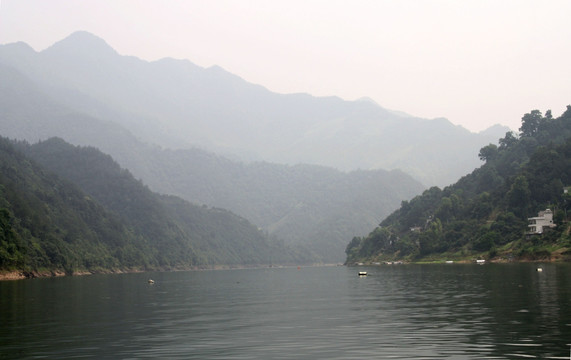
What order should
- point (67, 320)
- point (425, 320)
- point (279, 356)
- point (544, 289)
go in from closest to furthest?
1. point (279, 356)
2. point (425, 320)
3. point (67, 320)
4. point (544, 289)

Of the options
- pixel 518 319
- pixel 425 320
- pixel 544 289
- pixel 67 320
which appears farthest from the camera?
pixel 544 289

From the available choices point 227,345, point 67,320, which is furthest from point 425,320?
point 67,320

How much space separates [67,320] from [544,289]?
58702 mm

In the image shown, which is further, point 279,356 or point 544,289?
point 544,289

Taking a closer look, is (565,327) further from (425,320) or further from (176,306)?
(176,306)

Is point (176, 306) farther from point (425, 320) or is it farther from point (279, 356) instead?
point (279, 356)

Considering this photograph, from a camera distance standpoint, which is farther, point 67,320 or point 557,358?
point 67,320

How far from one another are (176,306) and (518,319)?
45447 mm

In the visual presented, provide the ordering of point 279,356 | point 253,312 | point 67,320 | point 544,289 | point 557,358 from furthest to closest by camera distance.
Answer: point 544,289 < point 253,312 < point 67,320 < point 279,356 < point 557,358

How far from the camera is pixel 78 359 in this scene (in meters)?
40.1

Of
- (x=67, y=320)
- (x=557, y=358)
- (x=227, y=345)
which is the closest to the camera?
(x=557, y=358)

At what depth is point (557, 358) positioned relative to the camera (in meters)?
34.7

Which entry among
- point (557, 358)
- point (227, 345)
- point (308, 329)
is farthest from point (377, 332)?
point (557, 358)

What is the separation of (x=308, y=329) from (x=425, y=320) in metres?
10.9
